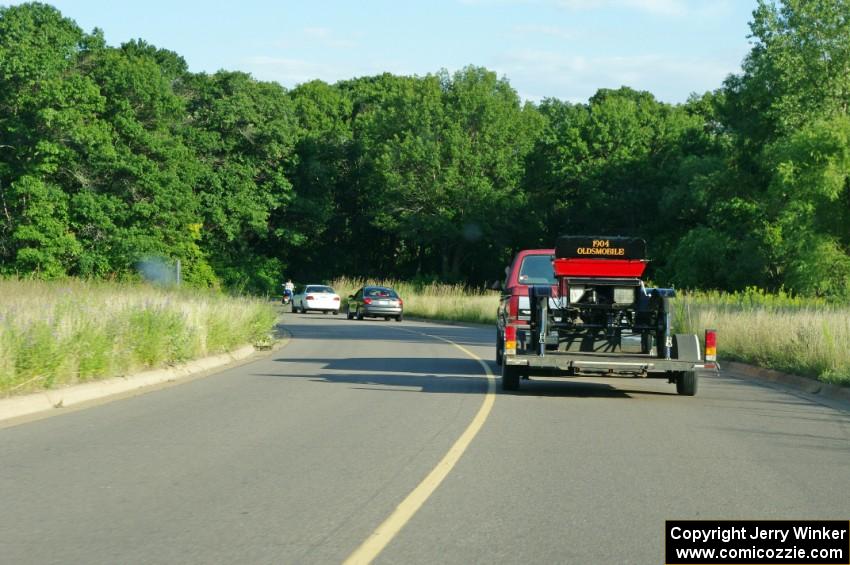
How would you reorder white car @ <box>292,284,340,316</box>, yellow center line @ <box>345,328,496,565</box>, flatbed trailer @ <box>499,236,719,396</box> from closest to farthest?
yellow center line @ <box>345,328,496,565</box>, flatbed trailer @ <box>499,236,719,396</box>, white car @ <box>292,284,340,316</box>

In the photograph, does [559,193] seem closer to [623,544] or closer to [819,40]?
[819,40]

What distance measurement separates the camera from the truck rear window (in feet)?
67.7

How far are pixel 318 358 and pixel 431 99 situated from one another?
62.1m

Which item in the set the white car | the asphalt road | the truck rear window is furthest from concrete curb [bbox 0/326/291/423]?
the white car

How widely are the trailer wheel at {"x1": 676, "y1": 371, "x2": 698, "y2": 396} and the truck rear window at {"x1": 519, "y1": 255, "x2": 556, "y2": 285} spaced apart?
161 inches

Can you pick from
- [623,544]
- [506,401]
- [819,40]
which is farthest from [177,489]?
[819,40]

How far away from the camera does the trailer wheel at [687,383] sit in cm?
1697

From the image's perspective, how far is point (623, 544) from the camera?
7133 mm

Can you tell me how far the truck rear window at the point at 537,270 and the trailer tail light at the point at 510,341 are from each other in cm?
416

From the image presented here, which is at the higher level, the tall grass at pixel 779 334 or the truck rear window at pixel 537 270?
the truck rear window at pixel 537 270

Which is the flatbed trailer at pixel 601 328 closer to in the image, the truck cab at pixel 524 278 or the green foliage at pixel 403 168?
the truck cab at pixel 524 278

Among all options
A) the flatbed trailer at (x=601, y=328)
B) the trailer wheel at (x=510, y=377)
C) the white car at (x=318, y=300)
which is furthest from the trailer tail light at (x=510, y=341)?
the white car at (x=318, y=300)

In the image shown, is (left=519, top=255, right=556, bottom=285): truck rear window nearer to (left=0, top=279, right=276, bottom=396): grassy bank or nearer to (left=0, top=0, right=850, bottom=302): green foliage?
(left=0, top=279, right=276, bottom=396): grassy bank

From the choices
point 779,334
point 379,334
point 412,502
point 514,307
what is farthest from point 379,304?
point 412,502
